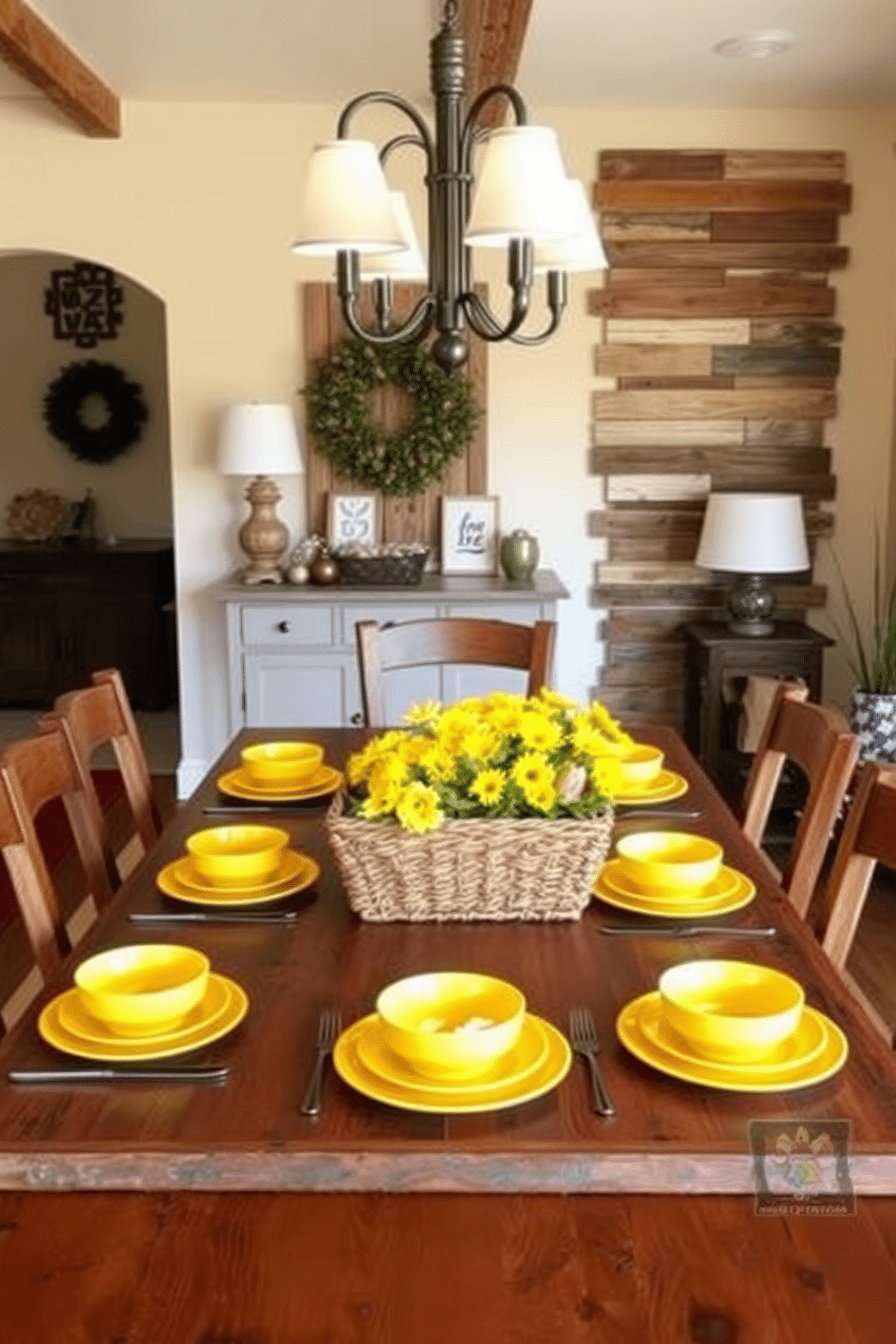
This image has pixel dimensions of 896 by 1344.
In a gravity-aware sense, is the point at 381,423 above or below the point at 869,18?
below

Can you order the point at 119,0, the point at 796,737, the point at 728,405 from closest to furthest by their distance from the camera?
the point at 796,737 → the point at 119,0 → the point at 728,405

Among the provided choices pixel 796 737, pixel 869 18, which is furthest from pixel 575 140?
pixel 796 737

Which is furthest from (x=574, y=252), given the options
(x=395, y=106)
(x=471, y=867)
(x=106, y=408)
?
(x=106, y=408)

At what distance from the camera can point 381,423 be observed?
185 inches

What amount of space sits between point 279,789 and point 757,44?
112 inches

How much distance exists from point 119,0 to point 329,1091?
319 cm

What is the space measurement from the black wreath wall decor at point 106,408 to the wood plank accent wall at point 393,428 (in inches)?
101

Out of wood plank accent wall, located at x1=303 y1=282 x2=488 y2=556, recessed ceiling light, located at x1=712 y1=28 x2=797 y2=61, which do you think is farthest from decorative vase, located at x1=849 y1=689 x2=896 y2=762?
recessed ceiling light, located at x1=712 y1=28 x2=797 y2=61

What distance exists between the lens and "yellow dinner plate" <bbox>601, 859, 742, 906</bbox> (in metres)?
1.83

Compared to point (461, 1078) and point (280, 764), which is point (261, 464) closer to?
point (280, 764)

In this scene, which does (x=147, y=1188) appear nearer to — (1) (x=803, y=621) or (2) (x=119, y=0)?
(2) (x=119, y=0)

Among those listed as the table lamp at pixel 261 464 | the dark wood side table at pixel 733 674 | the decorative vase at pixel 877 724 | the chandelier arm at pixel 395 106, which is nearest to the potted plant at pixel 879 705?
the decorative vase at pixel 877 724

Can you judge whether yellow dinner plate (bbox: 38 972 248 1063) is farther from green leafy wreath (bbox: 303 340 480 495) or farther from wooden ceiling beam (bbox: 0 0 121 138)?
green leafy wreath (bbox: 303 340 480 495)

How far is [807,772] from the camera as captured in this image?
214 centimetres
